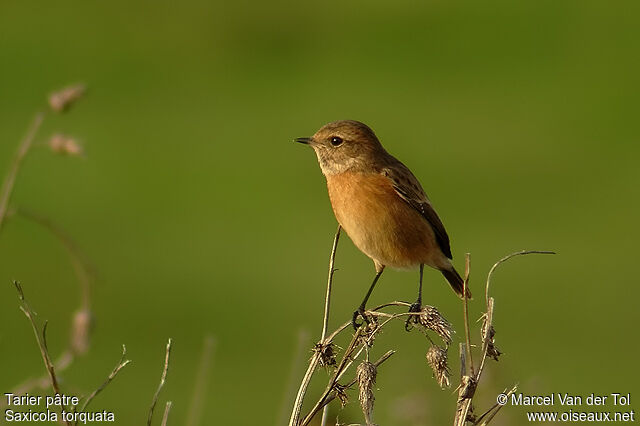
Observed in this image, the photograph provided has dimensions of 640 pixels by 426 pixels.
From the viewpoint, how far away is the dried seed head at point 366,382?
305 cm

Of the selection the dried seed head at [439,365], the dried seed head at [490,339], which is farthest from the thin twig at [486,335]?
the dried seed head at [439,365]

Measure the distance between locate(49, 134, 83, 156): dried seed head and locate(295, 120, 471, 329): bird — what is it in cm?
169

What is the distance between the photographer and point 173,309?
1545 cm

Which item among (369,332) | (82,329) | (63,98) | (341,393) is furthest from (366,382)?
(63,98)

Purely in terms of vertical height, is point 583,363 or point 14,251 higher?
point 14,251

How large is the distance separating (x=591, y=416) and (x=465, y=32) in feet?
78.8

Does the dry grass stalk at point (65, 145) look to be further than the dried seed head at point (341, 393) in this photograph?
Yes

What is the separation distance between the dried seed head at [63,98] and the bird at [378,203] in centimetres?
164

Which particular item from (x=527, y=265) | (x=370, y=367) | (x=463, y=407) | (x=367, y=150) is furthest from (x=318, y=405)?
(x=527, y=265)

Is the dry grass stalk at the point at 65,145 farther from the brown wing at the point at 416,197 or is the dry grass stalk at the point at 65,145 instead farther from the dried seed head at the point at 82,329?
the brown wing at the point at 416,197

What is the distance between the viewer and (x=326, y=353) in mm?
3328

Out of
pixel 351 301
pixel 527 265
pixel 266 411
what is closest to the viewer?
pixel 266 411

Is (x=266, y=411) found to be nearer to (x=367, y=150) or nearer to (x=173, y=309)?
(x=173, y=309)

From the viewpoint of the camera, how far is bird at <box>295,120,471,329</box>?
4895 millimetres
